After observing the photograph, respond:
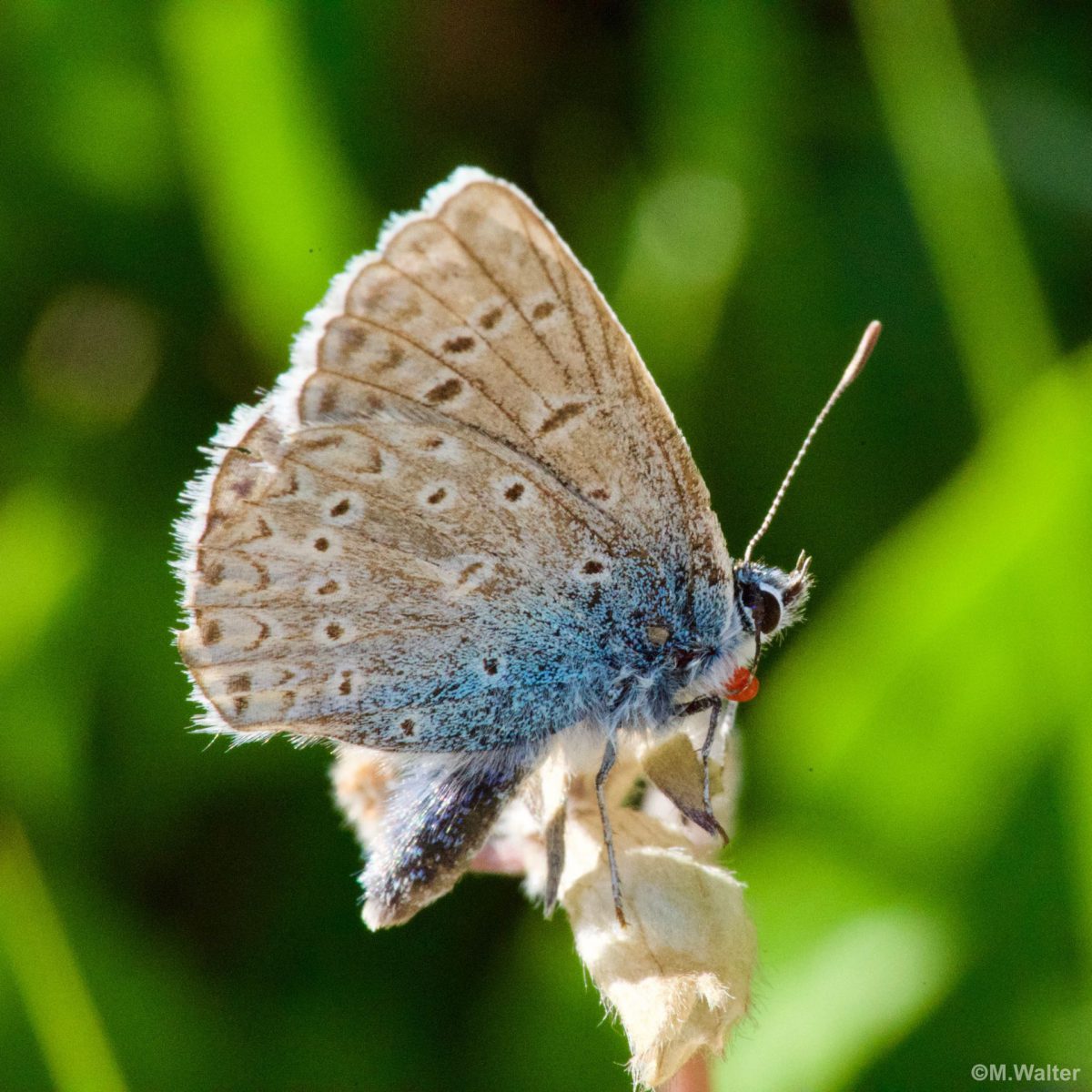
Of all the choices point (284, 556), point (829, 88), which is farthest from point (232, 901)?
point (829, 88)

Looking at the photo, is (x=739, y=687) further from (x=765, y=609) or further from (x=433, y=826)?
(x=433, y=826)

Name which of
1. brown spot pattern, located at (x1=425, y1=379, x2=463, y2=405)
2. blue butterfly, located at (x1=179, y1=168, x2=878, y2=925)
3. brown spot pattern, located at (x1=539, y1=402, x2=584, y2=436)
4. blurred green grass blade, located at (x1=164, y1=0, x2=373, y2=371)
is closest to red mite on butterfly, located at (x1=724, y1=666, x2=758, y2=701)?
blue butterfly, located at (x1=179, y1=168, x2=878, y2=925)

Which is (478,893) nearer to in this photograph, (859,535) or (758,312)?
(859,535)

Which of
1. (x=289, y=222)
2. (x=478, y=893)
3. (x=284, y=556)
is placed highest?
(x=289, y=222)

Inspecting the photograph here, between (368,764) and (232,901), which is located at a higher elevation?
(368,764)

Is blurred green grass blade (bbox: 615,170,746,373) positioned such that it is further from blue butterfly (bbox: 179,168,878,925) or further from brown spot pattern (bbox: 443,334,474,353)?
brown spot pattern (bbox: 443,334,474,353)

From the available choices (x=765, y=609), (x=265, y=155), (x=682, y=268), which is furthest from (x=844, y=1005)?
(x=265, y=155)

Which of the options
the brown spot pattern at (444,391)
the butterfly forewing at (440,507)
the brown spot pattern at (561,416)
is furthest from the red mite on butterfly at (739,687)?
the brown spot pattern at (444,391)
